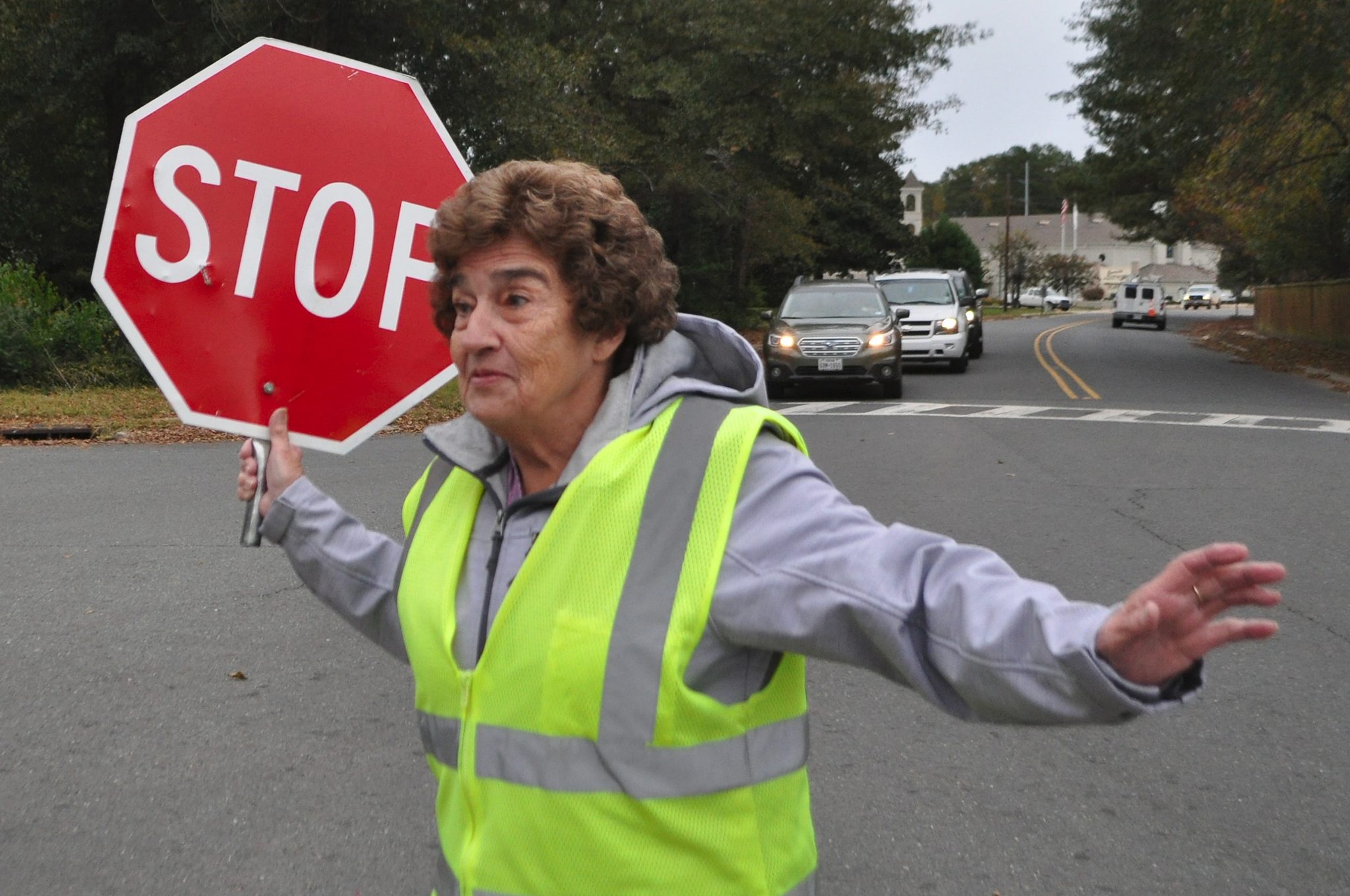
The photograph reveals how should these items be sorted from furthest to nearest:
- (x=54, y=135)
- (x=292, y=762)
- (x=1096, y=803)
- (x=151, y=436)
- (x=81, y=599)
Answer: (x=54, y=135)
(x=151, y=436)
(x=81, y=599)
(x=292, y=762)
(x=1096, y=803)

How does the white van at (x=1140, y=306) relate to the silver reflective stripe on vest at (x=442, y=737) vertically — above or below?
below

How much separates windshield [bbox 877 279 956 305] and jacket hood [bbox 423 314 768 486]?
2426 cm

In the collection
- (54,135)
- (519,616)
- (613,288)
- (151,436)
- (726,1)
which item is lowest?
(151,436)

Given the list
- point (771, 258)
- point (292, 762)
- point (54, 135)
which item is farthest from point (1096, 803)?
point (771, 258)

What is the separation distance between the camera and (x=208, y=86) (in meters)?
2.33

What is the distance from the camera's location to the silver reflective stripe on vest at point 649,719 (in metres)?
1.79

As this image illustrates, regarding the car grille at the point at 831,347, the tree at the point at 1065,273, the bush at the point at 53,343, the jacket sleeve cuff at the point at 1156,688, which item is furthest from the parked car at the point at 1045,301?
the jacket sleeve cuff at the point at 1156,688

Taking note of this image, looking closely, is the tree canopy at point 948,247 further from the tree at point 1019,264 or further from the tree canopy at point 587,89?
the tree canopy at point 587,89

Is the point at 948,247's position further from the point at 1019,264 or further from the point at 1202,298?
the point at 1202,298

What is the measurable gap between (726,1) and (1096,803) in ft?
92.9

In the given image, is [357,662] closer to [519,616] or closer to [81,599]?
[81,599]

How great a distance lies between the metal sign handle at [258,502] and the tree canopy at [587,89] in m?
19.0

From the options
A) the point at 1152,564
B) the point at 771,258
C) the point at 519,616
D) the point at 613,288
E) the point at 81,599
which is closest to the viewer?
the point at 519,616

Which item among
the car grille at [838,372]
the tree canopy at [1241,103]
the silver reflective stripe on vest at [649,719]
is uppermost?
the tree canopy at [1241,103]
